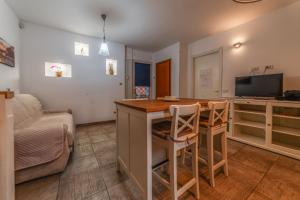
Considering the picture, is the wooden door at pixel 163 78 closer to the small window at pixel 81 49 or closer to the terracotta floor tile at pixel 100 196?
the small window at pixel 81 49

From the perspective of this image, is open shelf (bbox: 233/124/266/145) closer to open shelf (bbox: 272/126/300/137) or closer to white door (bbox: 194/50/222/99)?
open shelf (bbox: 272/126/300/137)

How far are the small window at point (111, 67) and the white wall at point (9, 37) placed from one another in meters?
2.00

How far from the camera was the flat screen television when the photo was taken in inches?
88.4

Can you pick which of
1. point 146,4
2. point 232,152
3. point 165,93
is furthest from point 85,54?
point 232,152

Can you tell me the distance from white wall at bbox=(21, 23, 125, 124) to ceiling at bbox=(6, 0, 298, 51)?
33cm

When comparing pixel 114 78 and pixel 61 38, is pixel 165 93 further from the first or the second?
pixel 61 38

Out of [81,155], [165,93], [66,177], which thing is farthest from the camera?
[165,93]

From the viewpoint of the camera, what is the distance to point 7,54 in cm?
231

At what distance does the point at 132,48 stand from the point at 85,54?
1677mm

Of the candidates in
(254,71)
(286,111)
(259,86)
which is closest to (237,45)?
(254,71)

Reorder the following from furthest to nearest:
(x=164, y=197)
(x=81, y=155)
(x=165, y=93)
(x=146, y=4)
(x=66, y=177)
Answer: (x=165, y=93), (x=146, y=4), (x=81, y=155), (x=66, y=177), (x=164, y=197)

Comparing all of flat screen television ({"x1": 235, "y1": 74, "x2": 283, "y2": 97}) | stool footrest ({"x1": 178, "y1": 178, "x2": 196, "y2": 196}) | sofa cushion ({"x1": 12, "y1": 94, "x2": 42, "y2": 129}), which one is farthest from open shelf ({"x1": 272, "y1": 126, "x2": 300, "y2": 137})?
sofa cushion ({"x1": 12, "y1": 94, "x2": 42, "y2": 129})

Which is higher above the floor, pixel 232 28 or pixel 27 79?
pixel 232 28

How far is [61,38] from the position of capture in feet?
11.0
